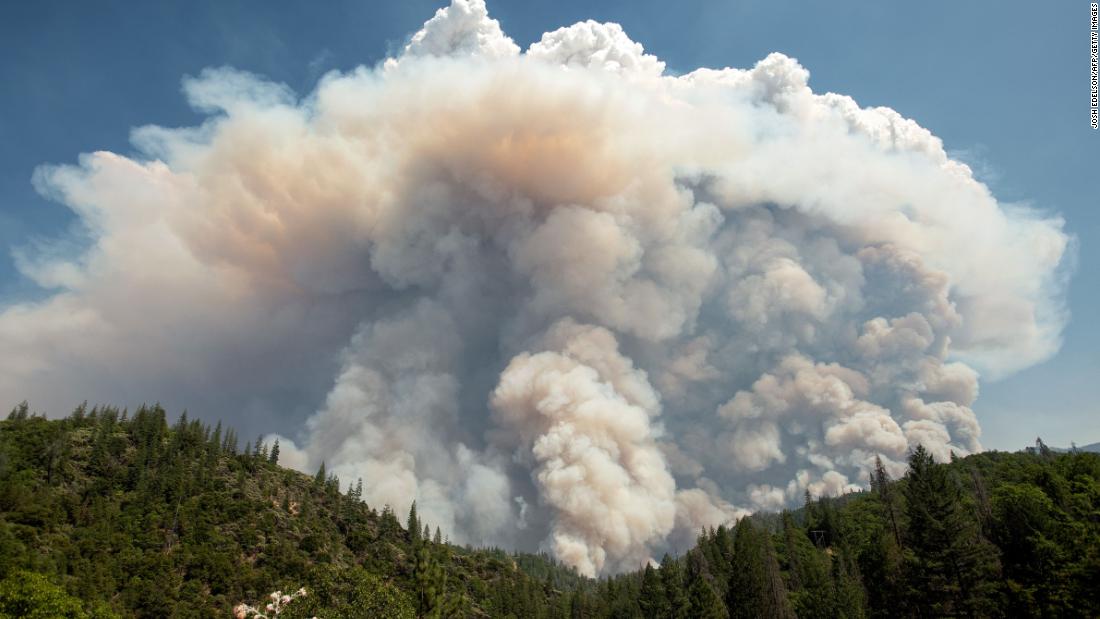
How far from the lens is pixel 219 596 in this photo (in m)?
158

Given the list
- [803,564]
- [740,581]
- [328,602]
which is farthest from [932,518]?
Result: [803,564]

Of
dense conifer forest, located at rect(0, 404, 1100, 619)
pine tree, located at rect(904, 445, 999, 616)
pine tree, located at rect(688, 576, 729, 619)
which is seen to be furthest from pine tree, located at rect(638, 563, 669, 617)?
pine tree, located at rect(904, 445, 999, 616)

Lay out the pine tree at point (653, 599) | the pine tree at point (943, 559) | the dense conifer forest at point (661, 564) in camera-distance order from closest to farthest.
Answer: the dense conifer forest at point (661, 564)
the pine tree at point (943, 559)
the pine tree at point (653, 599)

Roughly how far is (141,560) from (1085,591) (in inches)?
7237

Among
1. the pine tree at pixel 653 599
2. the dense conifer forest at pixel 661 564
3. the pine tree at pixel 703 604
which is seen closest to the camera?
the dense conifer forest at pixel 661 564

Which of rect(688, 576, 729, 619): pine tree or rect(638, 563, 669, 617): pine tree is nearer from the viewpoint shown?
rect(688, 576, 729, 619): pine tree

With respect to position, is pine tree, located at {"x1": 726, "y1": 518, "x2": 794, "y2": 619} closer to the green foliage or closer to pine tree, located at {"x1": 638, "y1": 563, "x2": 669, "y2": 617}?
pine tree, located at {"x1": 638, "y1": 563, "x2": 669, "y2": 617}

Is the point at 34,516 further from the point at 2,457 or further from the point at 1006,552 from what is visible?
the point at 1006,552

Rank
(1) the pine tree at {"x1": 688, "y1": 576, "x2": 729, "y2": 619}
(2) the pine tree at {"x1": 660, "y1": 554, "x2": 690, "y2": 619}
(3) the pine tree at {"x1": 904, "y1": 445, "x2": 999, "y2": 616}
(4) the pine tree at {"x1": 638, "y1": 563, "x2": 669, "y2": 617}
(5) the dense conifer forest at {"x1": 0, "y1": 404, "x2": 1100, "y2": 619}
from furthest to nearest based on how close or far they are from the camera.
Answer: (4) the pine tree at {"x1": 638, "y1": 563, "x2": 669, "y2": 617} → (2) the pine tree at {"x1": 660, "y1": 554, "x2": 690, "y2": 619} → (1) the pine tree at {"x1": 688, "y1": 576, "x2": 729, "y2": 619} → (3) the pine tree at {"x1": 904, "y1": 445, "x2": 999, "y2": 616} → (5) the dense conifer forest at {"x1": 0, "y1": 404, "x2": 1100, "y2": 619}

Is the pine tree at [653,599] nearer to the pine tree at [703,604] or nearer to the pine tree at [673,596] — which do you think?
the pine tree at [673,596]

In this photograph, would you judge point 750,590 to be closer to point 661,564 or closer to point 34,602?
point 661,564

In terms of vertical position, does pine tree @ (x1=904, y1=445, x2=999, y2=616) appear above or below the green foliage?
above

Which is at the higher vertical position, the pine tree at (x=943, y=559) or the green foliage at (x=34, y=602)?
the pine tree at (x=943, y=559)

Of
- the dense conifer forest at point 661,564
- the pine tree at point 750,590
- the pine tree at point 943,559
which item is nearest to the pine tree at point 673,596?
the dense conifer forest at point 661,564
